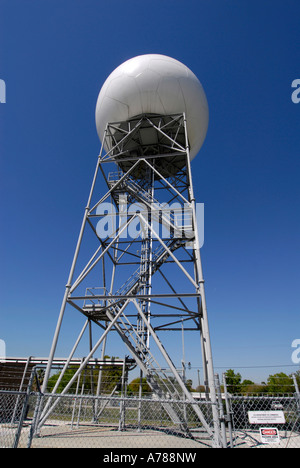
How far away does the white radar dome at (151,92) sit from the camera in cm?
1218

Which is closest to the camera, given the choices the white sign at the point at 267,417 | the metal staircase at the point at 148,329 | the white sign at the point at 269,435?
the white sign at the point at 269,435

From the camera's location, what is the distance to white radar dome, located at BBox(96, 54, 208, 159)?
40.0 feet

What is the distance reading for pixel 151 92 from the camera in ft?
39.8

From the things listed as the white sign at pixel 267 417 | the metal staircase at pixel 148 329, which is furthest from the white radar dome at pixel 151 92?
the white sign at pixel 267 417

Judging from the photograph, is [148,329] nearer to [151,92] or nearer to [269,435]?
[269,435]

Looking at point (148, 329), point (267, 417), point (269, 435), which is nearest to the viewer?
point (269, 435)

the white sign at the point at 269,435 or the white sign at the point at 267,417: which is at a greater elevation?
the white sign at the point at 267,417

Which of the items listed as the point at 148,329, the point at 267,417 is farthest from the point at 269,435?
the point at 148,329

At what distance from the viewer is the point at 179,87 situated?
12.4m

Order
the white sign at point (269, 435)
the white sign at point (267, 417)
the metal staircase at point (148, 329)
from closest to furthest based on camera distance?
the white sign at point (269, 435) < the white sign at point (267, 417) < the metal staircase at point (148, 329)

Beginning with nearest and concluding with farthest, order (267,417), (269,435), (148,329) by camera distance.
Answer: (269,435) < (267,417) < (148,329)

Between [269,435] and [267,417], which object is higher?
[267,417]

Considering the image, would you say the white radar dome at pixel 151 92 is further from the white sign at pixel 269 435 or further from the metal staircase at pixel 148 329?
the white sign at pixel 269 435
